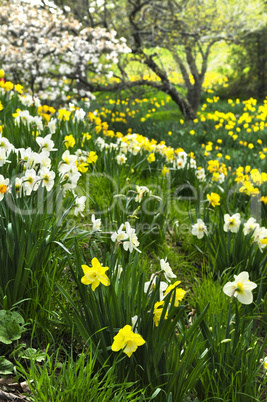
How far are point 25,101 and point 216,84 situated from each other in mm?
11548

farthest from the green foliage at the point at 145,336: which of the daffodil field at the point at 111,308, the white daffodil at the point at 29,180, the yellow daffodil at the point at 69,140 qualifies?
the yellow daffodil at the point at 69,140

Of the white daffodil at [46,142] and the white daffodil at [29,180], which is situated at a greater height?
the white daffodil at [46,142]

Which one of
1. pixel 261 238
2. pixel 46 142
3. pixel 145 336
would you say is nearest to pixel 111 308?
pixel 145 336

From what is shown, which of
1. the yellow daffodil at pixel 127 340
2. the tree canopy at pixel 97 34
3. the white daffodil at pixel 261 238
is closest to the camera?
the yellow daffodil at pixel 127 340

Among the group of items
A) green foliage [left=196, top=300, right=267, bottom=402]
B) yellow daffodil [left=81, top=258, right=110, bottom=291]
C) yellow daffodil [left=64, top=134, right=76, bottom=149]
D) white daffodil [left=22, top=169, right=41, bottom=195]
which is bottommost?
green foliage [left=196, top=300, right=267, bottom=402]

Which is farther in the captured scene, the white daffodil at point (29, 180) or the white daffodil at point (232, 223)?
the white daffodil at point (232, 223)

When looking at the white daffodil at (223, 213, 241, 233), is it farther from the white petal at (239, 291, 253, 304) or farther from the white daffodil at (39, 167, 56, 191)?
the white daffodil at (39, 167, 56, 191)

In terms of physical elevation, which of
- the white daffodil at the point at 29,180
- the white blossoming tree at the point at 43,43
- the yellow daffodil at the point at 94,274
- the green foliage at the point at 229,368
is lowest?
the green foliage at the point at 229,368

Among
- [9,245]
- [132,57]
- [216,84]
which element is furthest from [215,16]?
[9,245]

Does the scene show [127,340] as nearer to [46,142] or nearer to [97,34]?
[46,142]

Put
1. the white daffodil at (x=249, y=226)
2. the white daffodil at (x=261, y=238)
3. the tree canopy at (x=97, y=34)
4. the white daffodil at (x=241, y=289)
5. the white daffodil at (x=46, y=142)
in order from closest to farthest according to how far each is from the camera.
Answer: the white daffodil at (x=241, y=289)
the white daffodil at (x=261, y=238)
the white daffodil at (x=46, y=142)
the white daffodil at (x=249, y=226)
the tree canopy at (x=97, y=34)

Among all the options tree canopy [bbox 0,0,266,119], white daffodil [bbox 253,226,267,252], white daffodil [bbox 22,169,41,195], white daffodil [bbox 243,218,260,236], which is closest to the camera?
white daffodil [bbox 22,169,41,195]

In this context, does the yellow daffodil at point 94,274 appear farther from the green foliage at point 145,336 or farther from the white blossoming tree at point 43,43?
the white blossoming tree at point 43,43

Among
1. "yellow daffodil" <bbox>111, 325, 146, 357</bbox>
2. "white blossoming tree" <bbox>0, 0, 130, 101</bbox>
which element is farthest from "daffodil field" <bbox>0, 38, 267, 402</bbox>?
"white blossoming tree" <bbox>0, 0, 130, 101</bbox>
